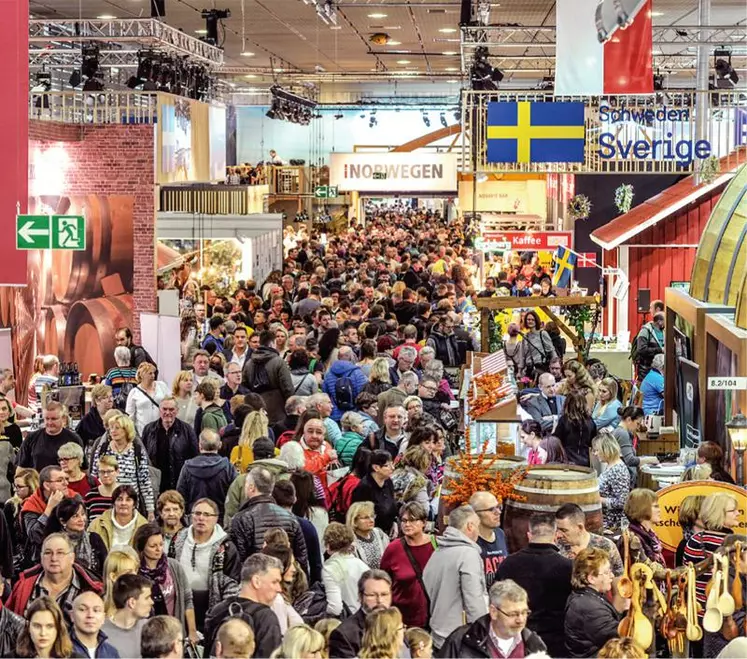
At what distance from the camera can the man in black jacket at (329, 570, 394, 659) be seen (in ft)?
17.4

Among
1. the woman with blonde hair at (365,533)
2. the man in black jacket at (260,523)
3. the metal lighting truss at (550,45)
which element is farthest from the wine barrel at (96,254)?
the woman with blonde hair at (365,533)

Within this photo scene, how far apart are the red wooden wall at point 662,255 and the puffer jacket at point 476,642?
15.6 meters

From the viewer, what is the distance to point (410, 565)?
634 centimetres

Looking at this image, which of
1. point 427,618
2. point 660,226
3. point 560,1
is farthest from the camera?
point 660,226

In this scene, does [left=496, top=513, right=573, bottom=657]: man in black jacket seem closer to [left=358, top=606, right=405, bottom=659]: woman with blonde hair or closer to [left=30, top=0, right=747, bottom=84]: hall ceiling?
[left=358, top=606, right=405, bottom=659]: woman with blonde hair

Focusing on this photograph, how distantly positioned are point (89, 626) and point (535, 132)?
11.8 metres

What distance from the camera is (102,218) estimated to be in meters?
18.2

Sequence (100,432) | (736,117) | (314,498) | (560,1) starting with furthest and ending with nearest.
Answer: (736,117), (560,1), (100,432), (314,498)

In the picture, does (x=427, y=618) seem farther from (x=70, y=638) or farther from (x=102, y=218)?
(x=102, y=218)

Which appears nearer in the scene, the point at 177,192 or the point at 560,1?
the point at 560,1

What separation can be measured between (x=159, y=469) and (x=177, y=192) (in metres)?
18.0

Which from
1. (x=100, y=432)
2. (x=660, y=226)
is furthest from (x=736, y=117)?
(x=100, y=432)

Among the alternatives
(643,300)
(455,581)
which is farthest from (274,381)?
(643,300)

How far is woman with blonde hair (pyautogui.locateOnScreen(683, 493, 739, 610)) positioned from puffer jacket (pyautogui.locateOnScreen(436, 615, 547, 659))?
72.3 inches
